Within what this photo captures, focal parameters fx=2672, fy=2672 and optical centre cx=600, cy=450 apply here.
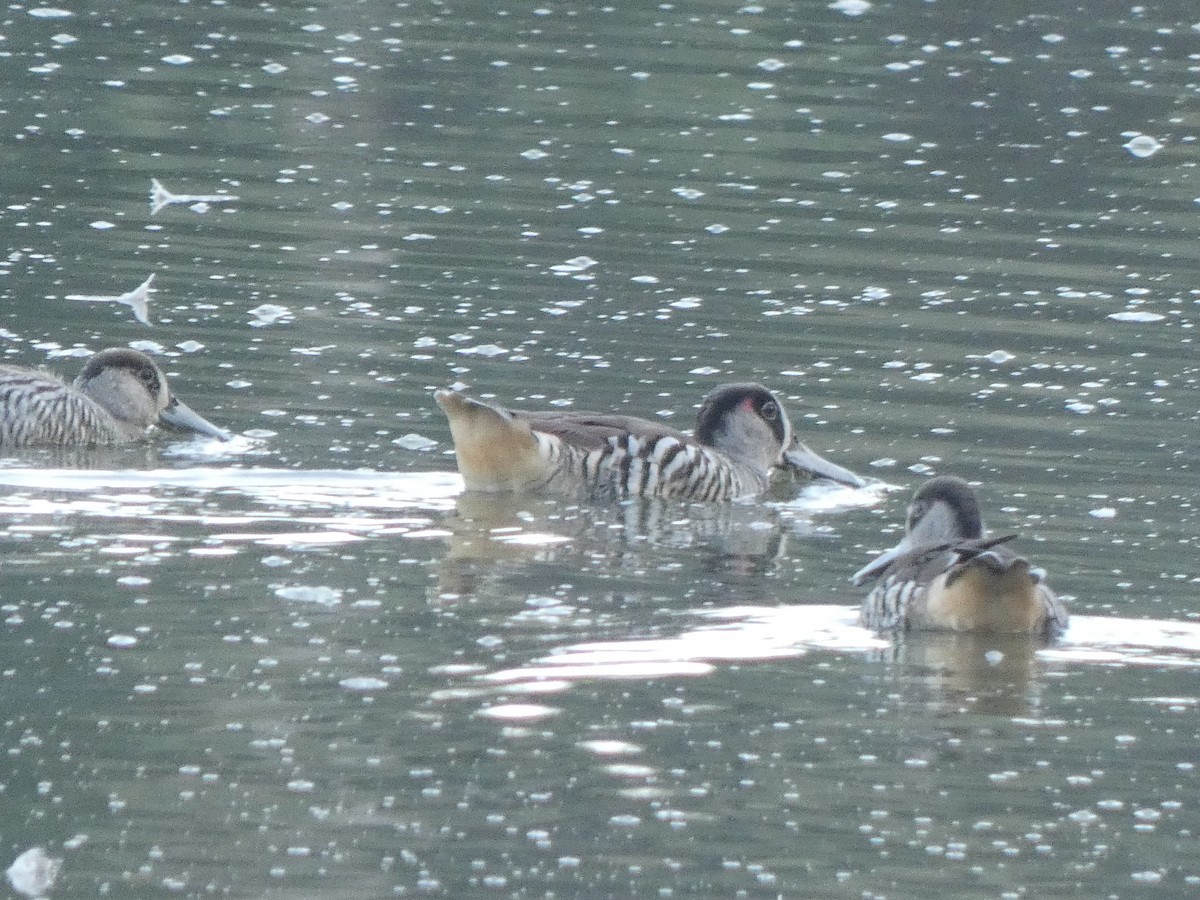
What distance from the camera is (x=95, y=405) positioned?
1189 cm

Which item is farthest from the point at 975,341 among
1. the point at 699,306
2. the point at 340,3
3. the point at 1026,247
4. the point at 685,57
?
the point at 340,3

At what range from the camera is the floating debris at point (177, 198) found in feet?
57.1

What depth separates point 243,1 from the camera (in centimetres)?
2823

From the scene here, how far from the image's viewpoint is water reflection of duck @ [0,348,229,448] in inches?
451

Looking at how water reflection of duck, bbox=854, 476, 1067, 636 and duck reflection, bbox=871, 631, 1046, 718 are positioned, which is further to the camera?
water reflection of duck, bbox=854, 476, 1067, 636

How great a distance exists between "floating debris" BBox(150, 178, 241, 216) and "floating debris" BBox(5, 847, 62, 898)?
11.1 m

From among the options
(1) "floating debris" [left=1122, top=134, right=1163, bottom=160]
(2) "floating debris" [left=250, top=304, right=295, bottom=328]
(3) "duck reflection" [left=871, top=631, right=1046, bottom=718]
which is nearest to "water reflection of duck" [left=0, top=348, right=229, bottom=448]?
(2) "floating debris" [left=250, top=304, right=295, bottom=328]

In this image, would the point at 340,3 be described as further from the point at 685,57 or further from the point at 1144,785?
the point at 1144,785

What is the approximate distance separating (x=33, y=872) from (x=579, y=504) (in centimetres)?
485

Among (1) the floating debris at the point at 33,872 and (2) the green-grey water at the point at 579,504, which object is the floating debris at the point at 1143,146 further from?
(1) the floating debris at the point at 33,872

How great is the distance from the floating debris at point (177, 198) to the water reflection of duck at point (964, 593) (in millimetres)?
9340

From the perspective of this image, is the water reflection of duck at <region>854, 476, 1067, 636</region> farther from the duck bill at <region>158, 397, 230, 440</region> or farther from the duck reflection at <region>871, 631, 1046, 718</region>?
the duck bill at <region>158, 397, 230, 440</region>

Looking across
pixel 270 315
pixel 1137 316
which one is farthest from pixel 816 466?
pixel 1137 316

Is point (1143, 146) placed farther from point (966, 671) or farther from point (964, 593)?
point (966, 671)
